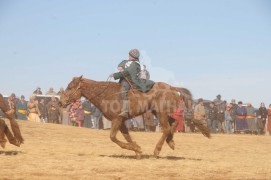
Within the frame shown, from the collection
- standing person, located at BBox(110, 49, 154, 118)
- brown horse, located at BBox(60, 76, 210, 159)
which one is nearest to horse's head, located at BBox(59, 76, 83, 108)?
brown horse, located at BBox(60, 76, 210, 159)

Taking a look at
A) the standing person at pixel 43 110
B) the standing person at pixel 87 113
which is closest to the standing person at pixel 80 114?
the standing person at pixel 87 113

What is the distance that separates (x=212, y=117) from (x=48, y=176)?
1979cm

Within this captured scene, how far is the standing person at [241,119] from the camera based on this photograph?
1110 inches

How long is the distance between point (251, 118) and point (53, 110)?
11760 millimetres

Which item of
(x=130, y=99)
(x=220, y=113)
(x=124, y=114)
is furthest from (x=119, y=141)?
(x=220, y=113)

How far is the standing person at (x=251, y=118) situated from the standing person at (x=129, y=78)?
1767 centimetres

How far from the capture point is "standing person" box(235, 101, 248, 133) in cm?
2820

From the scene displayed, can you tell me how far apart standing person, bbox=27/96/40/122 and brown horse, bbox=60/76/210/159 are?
32.6ft

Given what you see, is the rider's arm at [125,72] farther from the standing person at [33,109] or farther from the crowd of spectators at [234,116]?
the crowd of spectators at [234,116]

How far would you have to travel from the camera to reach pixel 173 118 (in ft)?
41.0

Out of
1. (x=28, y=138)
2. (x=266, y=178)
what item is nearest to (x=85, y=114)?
(x=28, y=138)

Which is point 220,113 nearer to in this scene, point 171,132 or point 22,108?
point 22,108

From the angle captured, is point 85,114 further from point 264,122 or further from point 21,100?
point 264,122

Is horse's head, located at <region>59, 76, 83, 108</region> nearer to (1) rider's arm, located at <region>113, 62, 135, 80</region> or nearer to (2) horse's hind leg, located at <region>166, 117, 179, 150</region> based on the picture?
(1) rider's arm, located at <region>113, 62, 135, 80</region>
